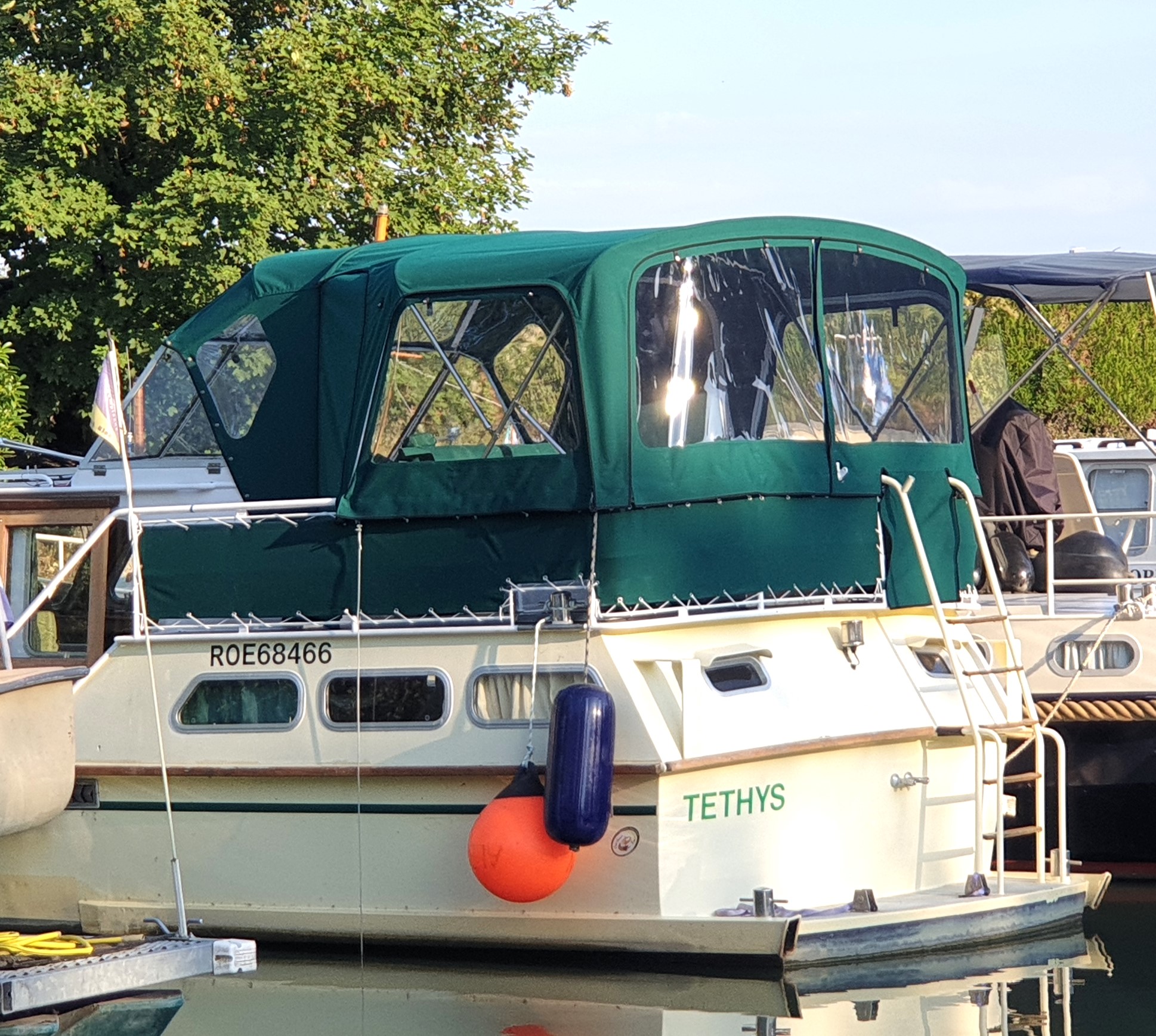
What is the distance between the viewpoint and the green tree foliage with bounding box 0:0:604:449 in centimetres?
1645

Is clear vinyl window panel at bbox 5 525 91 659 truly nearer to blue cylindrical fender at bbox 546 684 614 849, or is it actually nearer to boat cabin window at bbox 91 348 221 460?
boat cabin window at bbox 91 348 221 460

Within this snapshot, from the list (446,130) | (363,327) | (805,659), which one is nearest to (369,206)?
(446,130)

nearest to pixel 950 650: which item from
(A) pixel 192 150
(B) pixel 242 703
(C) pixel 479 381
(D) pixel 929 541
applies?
(D) pixel 929 541

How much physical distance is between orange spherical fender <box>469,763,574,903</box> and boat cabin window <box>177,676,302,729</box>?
1289 mm

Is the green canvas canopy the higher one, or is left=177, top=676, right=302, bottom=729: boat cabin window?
the green canvas canopy

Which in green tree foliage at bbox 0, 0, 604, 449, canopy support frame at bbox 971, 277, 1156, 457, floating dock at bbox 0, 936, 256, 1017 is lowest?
floating dock at bbox 0, 936, 256, 1017

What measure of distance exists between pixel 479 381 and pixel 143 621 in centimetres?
212

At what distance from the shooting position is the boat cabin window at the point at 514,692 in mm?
8703

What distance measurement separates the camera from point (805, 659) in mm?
9109

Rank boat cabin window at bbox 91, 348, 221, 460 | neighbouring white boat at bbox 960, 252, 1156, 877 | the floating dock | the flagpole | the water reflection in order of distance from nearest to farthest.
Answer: the floating dock < the water reflection < the flagpole < boat cabin window at bbox 91, 348, 221, 460 < neighbouring white boat at bbox 960, 252, 1156, 877

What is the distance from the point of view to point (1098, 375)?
83.8 feet

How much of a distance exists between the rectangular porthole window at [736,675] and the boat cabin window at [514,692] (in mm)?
710

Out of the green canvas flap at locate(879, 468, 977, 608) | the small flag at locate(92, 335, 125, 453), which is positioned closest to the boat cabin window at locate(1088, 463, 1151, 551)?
the green canvas flap at locate(879, 468, 977, 608)

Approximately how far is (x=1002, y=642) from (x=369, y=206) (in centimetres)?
901
